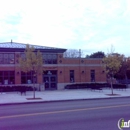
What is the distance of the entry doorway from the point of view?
4236 cm

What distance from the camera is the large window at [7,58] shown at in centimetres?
4028

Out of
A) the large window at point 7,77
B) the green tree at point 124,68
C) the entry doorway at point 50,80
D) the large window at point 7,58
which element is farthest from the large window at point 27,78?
the green tree at point 124,68

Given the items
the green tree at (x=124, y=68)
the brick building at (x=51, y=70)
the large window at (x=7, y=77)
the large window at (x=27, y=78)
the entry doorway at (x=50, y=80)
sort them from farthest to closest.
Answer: the green tree at (x=124, y=68), the entry doorway at (x=50, y=80), the large window at (x=27, y=78), the brick building at (x=51, y=70), the large window at (x=7, y=77)

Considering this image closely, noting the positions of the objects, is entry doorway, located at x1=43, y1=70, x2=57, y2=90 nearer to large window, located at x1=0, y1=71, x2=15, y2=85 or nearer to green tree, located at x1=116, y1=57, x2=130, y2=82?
large window, located at x1=0, y1=71, x2=15, y2=85

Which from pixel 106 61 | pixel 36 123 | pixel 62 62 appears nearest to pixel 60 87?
pixel 62 62

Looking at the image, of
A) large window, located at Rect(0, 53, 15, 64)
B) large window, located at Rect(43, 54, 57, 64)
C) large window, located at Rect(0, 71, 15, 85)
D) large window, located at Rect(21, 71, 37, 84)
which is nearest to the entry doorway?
large window, located at Rect(43, 54, 57, 64)

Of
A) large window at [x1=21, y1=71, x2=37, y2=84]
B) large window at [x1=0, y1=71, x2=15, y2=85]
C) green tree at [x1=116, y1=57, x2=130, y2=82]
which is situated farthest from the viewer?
green tree at [x1=116, y1=57, x2=130, y2=82]

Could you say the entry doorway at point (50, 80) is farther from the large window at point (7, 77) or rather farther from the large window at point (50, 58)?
the large window at point (7, 77)

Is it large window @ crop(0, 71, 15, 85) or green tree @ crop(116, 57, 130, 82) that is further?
green tree @ crop(116, 57, 130, 82)

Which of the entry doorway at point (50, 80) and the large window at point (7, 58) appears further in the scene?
the entry doorway at point (50, 80)

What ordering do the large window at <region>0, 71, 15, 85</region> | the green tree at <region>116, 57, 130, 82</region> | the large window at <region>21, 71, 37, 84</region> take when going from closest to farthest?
the large window at <region>0, 71, 15, 85</region>, the large window at <region>21, 71, 37, 84</region>, the green tree at <region>116, 57, 130, 82</region>

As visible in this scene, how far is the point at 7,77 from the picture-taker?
40.5 m

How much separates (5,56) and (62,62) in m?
9.73

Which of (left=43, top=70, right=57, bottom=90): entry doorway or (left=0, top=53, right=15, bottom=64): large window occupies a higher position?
(left=0, top=53, right=15, bottom=64): large window
